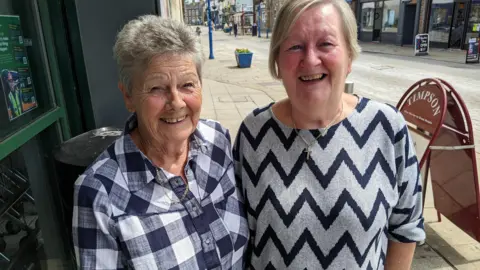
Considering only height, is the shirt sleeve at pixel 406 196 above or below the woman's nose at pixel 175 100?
below

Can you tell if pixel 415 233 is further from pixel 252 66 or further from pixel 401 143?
pixel 252 66

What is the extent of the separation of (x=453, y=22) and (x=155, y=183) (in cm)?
2132

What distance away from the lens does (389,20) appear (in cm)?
2455

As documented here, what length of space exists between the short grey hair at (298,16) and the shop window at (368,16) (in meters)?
27.3

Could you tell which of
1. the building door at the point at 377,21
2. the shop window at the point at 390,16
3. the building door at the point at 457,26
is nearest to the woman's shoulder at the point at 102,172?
the building door at the point at 457,26

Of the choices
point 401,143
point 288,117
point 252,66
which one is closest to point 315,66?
point 288,117

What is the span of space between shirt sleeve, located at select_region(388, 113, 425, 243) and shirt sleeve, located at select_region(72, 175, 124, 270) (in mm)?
1112

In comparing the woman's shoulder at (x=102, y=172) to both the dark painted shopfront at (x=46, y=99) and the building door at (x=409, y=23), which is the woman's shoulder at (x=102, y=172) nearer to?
the dark painted shopfront at (x=46, y=99)

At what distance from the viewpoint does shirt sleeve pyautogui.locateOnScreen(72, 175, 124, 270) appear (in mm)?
1202

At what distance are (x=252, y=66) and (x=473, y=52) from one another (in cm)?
839

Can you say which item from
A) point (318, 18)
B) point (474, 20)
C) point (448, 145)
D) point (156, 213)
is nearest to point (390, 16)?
point (474, 20)

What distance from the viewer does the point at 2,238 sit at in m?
2.46

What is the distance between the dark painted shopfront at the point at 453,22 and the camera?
17.5 m

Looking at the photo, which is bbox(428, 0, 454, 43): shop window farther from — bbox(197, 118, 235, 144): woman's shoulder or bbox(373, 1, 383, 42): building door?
bbox(197, 118, 235, 144): woman's shoulder
